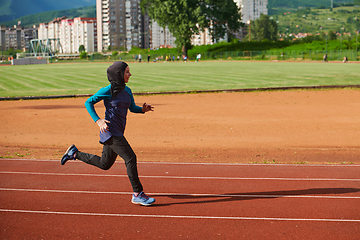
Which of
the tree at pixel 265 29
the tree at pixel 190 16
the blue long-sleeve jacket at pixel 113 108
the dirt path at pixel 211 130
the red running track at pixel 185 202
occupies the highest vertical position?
the tree at pixel 265 29

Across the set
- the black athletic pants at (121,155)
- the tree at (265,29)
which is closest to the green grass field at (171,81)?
the black athletic pants at (121,155)

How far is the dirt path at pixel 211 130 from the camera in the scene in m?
9.91

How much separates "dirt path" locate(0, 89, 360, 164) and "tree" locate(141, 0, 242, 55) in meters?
59.4

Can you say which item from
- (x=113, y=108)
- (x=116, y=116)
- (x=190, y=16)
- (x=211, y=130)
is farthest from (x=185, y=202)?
(x=190, y=16)

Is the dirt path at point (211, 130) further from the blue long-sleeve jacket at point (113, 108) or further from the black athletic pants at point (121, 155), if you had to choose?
the blue long-sleeve jacket at point (113, 108)

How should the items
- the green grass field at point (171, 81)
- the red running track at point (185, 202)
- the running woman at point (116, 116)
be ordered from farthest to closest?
the green grass field at point (171, 81) < the running woman at point (116, 116) < the red running track at point (185, 202)

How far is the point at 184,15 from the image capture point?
249 ft

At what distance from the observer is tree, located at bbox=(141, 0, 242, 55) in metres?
75.9

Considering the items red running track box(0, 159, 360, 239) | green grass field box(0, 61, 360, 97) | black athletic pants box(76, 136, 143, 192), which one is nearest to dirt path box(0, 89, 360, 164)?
red running track box(0, 159, 360, 239)

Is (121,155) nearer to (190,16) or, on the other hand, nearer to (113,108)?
(113,108)

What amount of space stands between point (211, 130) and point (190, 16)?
2653 inches

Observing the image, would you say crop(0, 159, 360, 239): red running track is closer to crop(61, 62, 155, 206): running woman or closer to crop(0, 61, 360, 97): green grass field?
crop(61, 62, 155, 206): running woman

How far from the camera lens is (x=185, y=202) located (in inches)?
242

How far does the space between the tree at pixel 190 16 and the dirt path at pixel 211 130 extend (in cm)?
5935
